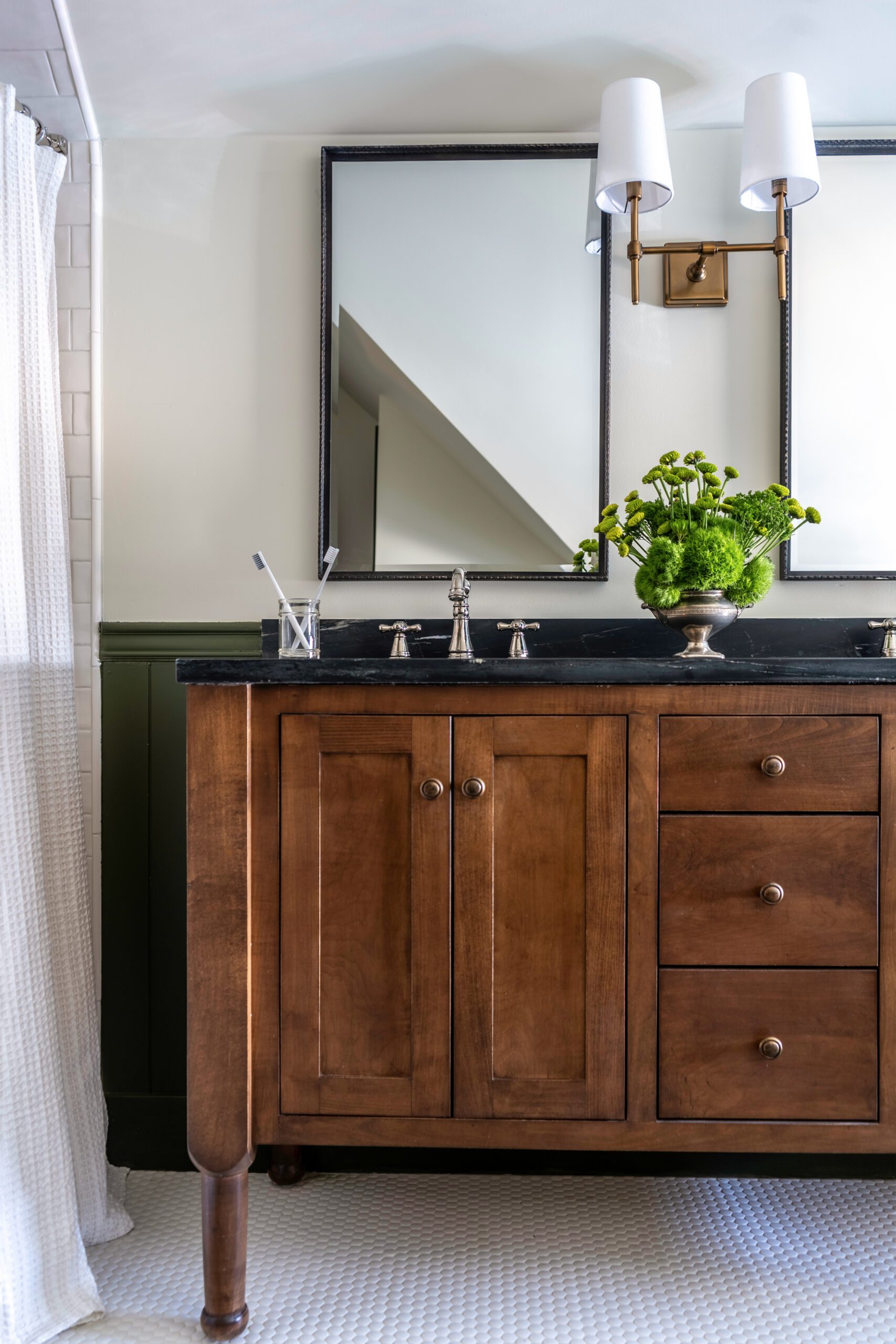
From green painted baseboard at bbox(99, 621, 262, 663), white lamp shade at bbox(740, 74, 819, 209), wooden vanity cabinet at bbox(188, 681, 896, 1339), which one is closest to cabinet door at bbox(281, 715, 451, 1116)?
wooden vanity cabinet at bbox(188, 681, 896, 1339)

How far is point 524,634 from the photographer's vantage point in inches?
66.0

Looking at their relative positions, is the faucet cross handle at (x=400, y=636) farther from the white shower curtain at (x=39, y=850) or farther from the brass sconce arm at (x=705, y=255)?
the brass sconce arm at (x=705, y=255)

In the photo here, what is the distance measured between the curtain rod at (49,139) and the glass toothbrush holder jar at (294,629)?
3.06 feet

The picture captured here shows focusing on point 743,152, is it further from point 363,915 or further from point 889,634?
point 363,915

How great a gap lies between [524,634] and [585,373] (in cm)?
53

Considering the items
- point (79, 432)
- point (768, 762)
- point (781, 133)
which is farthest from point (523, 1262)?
point (781, 133)

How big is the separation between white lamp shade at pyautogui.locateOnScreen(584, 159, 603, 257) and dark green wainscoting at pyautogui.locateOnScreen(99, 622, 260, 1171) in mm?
993

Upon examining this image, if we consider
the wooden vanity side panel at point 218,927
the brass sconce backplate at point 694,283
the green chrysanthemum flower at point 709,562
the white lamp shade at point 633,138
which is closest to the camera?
the wooden vanity side panel at point 218,927

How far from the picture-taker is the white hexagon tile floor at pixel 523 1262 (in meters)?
1.23

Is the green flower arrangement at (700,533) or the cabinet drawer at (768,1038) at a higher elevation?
the green flower arrangement at (700,533)

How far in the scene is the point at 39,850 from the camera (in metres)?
1.35

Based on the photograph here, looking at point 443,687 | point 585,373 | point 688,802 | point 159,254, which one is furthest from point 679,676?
point 159,254

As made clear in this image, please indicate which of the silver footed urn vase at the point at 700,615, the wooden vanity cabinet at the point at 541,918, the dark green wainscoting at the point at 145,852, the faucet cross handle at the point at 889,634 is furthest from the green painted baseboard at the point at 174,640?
the faucet cross handle at the point at 889,634

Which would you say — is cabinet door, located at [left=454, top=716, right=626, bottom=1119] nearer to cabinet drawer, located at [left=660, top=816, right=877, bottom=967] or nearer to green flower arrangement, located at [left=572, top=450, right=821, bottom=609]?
cabinet drawer, located at [left=660, top=816, right=877, bottom=967]
